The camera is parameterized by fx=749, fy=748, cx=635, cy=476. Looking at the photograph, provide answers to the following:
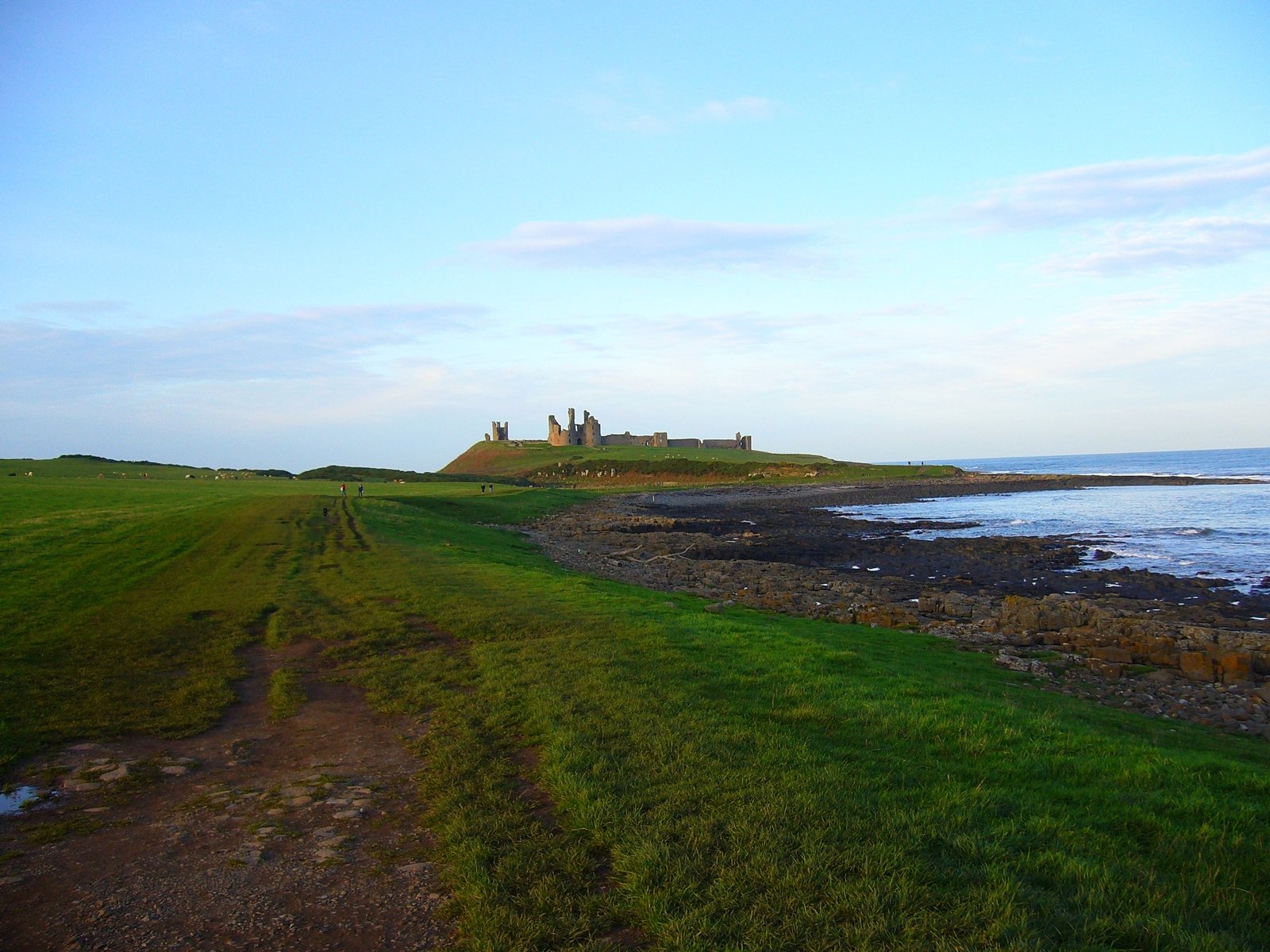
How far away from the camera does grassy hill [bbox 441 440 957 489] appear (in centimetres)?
11262

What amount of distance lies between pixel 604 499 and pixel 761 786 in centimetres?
6732

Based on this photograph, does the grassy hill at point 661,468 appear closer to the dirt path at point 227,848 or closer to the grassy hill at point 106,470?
the grassy hill at point 106,470

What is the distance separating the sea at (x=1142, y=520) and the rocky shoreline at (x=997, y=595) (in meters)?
2.48

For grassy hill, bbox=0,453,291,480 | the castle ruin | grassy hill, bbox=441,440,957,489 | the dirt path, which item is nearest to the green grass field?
the dirt path

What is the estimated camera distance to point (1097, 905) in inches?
185

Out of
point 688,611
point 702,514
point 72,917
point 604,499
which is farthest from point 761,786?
point 604,499

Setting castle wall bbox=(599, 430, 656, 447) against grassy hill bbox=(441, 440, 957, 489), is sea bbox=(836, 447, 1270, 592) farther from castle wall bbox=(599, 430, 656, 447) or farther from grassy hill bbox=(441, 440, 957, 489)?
castle wall bbox=(599, 430, 656, 447)

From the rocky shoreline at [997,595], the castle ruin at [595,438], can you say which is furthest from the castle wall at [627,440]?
the rocky shoreline at [997,595]

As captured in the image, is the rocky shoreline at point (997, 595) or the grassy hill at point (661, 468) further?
the grassy hill at point (661, 468)

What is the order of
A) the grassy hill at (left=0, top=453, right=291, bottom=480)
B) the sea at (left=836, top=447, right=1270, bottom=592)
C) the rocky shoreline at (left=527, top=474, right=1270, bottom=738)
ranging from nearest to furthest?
the rocky shoreline at (left=527, top=474, right=1270, bottom=738), the sea at (left=836, top=447, right=1270, bottom=592), the grassy hill at (left=0, top=453, right=291, bottom=480)

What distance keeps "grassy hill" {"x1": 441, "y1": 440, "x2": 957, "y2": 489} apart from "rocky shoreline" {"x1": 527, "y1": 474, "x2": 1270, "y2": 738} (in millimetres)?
59452

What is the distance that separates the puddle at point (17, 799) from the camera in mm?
6668

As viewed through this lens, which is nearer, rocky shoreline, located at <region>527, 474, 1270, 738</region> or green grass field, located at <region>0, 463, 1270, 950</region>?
green grass field, located at <region>0, 463, 1270, 950</region>

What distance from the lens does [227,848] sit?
5.96 meters
